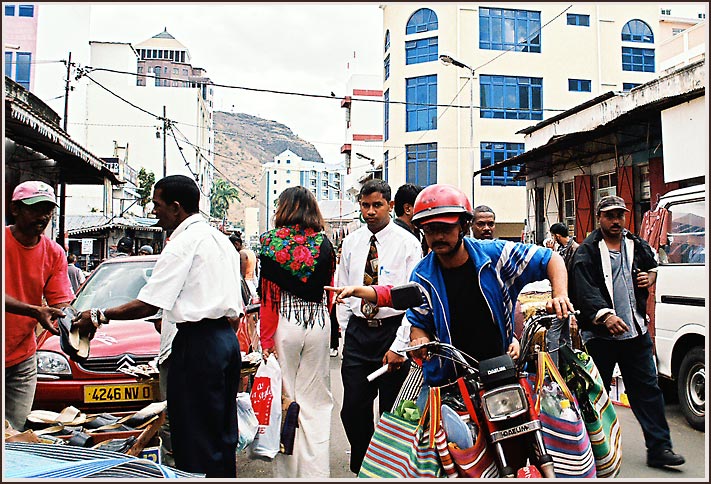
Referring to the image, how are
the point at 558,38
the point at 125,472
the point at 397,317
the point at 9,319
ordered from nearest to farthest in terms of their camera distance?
the point at 125,472 → the point at 9,319 → the point at 397,317 → the point at 558,38

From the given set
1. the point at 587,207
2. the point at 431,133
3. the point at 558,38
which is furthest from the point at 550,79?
the point at 587,207

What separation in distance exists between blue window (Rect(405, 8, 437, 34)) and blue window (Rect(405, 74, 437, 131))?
2.84 m

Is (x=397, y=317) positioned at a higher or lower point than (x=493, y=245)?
lower

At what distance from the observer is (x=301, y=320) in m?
4.14

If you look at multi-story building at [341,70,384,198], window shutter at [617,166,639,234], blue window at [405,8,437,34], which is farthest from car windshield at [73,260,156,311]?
multi-story building at [341,70,384,198]

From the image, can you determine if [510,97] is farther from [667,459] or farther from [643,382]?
[667,459]

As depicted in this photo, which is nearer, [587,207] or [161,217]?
[161,217]

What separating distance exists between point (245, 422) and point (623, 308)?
2969mm

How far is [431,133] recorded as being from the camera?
116 ft

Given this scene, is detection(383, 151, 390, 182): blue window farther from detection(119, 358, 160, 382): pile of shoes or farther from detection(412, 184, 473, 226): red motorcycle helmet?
detection(412, 184, 473, 226): red motorcycle helmet

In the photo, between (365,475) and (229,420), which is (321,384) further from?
(365,475)

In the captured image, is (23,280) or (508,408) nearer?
(508,408)

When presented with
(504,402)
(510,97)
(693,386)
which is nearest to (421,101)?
(510,97)

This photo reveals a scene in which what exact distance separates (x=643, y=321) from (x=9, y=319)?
4553 mm
